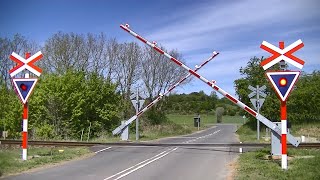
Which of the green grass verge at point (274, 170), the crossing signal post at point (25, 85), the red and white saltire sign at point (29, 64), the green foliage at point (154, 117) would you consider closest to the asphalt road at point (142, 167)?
the green grass verge at point (274, 170)

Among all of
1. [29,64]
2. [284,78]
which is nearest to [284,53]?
[284,78]

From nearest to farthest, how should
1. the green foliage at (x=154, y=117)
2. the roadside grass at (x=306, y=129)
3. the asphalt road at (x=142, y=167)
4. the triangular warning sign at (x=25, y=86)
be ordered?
the asphalt road at (x=142, y=167), the triangular warning sign at (x=25, y=86), the roadside grass at (x=306, y=129), the green foliage at (x=154, y=117)

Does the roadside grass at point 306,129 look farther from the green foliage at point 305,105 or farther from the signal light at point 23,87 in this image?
the signal light at point 23,87

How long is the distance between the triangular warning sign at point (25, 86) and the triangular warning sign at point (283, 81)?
30.7ft

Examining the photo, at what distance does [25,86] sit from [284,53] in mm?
10197

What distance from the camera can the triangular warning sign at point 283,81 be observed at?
13.0 meters

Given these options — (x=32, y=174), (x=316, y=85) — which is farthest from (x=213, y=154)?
(x=316, y=85)

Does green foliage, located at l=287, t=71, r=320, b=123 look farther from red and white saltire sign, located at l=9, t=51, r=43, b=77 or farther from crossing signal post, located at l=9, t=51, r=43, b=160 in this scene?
crossing signal post, located at l=9, t=51, r=43, b=160

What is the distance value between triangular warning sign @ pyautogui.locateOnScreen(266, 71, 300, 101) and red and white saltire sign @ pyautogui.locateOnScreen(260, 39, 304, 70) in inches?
14.9

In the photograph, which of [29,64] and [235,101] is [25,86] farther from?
[235,101]

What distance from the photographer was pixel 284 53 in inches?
522

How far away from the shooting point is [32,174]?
13086mm

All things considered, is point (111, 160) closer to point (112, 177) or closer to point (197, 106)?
point (112, 177)

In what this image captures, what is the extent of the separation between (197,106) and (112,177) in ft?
361
